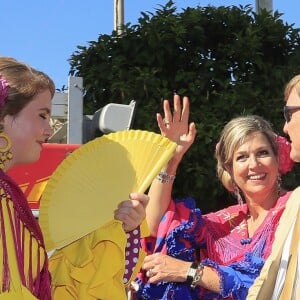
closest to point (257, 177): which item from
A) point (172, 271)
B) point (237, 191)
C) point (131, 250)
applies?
point (237, 191)

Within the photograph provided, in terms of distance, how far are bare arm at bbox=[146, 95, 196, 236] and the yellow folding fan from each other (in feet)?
1.58

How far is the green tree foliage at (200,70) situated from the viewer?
4.09m

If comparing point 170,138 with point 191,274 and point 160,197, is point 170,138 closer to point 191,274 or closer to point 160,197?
point 160,197

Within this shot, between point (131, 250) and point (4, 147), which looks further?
point (131, 250)

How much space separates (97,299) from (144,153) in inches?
18.6

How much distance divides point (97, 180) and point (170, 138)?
61cm

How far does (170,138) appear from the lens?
8.91ft

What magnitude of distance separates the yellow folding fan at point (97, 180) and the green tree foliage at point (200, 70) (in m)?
1.83

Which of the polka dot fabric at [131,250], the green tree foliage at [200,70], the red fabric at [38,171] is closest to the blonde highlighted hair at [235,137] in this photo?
the polka dot fabric at [131,250]

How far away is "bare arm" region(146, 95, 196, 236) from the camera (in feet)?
8.93

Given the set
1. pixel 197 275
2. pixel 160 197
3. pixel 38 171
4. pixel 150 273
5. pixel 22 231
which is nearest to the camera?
pixel 22 231

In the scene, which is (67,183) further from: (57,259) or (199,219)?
(199,219)

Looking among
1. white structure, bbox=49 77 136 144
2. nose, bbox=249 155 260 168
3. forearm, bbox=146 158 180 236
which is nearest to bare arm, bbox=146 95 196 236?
forearm, bbox=146 158 180 236

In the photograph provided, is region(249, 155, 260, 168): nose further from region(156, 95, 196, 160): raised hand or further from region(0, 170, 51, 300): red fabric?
region(0, 170, 51, 300): red fabric
